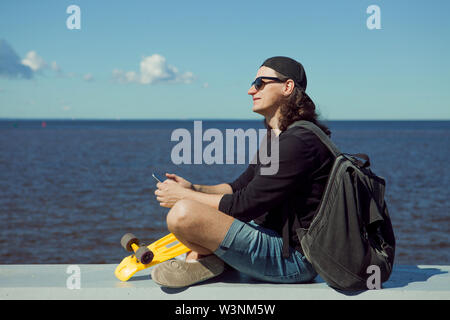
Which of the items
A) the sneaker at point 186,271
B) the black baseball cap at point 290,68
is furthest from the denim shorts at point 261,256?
the black baseball cap at point 290,68

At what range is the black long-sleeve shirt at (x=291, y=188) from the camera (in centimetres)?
287

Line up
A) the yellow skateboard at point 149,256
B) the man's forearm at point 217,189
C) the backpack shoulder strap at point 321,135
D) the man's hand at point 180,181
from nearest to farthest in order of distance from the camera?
the backpack shoulder strap at point 321,135, the yellow skateboard at point 149,256, the man's hand at point 180,181, the man's forearm at point 217,189

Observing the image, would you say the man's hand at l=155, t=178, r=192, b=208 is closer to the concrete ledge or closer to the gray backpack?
the concrete ledge

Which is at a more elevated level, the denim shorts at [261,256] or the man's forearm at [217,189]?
the man's forearm at [217,189]

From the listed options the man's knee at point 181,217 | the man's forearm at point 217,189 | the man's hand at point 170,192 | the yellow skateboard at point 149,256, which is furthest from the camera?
the man's forearm at point 217,189

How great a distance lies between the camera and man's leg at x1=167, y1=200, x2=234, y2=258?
2.85 m

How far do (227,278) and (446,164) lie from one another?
2255 cm

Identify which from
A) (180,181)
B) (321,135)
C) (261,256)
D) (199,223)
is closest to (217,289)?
(261,256)

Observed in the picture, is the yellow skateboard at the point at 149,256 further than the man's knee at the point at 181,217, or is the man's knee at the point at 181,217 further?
the yellow skateboard at the point at 149,256

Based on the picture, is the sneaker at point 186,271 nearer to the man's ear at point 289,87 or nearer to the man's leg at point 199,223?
the man's leg at point 199,223

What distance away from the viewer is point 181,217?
284 cm

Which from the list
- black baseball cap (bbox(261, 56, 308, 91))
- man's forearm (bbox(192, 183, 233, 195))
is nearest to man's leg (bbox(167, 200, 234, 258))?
man's forearm (bbox(192, 183, 233, 195))

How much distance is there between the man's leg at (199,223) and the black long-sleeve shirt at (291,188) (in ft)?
0.36

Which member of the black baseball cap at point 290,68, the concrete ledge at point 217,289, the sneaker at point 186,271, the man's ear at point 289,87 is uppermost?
the black baseball cap at point 290,68
